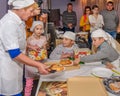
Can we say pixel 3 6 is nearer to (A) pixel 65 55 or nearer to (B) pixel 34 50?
(B) pixel 34 50

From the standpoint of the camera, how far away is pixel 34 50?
2.77 metres

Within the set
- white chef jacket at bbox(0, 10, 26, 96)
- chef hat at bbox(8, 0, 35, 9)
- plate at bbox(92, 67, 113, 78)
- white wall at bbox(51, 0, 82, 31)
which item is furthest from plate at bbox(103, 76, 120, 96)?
white wall at bbox(51, 0, 82, 31)

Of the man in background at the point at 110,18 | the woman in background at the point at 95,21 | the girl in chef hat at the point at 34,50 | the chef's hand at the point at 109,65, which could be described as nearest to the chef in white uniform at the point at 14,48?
the girl in chef hat at the point at 34,50

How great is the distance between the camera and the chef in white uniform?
184cm

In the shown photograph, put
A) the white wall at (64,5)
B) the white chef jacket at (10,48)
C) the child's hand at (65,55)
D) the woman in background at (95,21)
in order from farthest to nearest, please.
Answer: the white wall at (64,5)
the woman in background at (95,21)
the child's hand at (65,55)
the white chef jacket at (10,48)

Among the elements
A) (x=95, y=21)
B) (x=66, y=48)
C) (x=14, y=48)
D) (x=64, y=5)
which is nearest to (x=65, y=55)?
Result: (x=66, y=48)

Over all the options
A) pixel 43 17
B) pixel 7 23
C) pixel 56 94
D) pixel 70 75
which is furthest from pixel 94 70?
pixel 43 17

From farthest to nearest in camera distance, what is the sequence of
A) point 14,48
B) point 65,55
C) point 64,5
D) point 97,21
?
point 64,5, point 97,21, point 65,55, point 14,48

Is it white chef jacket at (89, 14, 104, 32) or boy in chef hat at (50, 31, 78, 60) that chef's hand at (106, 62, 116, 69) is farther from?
white chef jacket at (89, 14, 104, 32)

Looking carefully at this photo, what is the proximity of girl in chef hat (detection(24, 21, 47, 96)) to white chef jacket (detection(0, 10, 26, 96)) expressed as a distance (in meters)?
0.62

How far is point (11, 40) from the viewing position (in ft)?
5.96

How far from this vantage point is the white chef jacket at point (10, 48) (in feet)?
6.01

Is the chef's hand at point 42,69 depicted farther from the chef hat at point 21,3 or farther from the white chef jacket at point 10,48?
the chef hat at point 21,3

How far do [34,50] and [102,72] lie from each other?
87 centimetres
